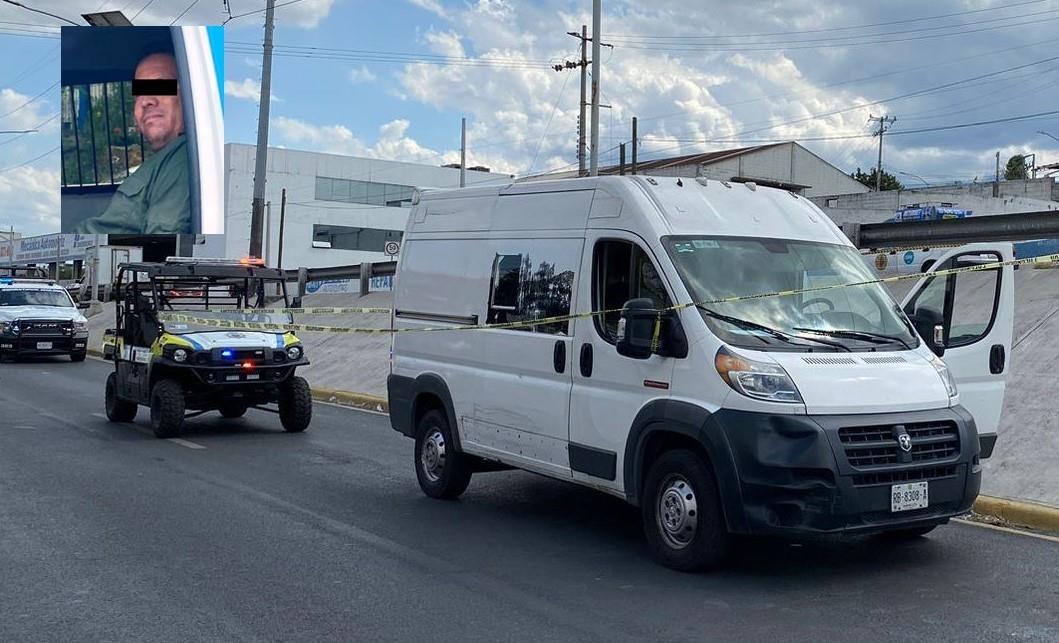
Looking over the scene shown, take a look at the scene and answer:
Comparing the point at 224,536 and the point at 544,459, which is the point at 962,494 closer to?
the point at 544,459

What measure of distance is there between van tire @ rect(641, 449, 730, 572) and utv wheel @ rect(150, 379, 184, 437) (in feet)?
25.5

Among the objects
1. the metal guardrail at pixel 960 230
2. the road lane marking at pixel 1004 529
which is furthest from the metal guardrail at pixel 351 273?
the road lane marking at pixel 1004 529

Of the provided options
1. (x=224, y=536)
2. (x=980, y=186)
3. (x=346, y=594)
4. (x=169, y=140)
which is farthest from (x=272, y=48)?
(x=980, y=186)

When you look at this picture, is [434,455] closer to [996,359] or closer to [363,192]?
[996,359]

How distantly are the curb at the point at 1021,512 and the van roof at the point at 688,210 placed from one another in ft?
8.32

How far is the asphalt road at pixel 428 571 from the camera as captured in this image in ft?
18.9

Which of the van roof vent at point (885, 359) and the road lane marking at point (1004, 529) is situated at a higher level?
the van roof vent at point (885, 359)

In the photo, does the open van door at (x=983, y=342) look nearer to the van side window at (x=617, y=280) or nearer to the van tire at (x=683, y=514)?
A: the van side window at (x=617, y=280)

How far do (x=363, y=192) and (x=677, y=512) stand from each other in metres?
67.6

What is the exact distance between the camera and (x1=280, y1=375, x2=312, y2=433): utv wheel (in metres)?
13.8

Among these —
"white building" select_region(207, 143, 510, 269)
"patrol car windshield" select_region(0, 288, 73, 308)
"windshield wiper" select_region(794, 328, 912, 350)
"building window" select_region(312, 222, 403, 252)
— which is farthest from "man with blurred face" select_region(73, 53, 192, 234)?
"windshield wiper" select_region(794, 328, 912, 350)

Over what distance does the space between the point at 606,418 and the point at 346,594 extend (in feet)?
6.74

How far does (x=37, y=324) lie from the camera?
26078 mm

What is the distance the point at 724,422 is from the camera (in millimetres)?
6371
